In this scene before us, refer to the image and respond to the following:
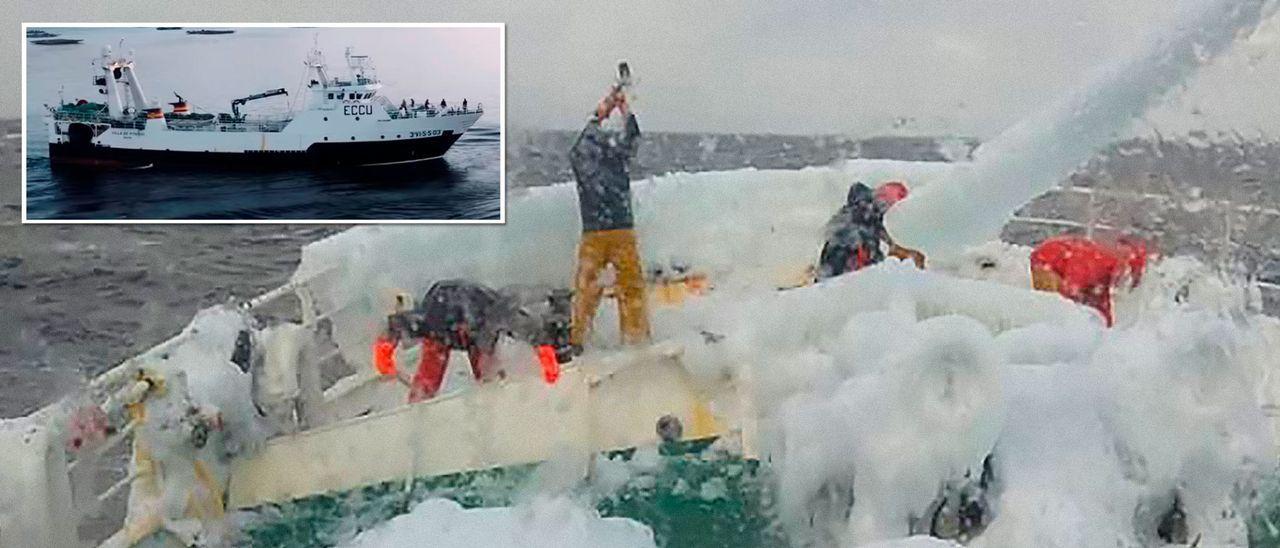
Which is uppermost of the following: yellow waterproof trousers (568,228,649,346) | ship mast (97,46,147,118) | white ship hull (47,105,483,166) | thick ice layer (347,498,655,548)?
ship mast (97,46,147,118)

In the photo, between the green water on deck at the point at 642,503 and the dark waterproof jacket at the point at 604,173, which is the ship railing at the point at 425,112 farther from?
the green water on deck at the point at 642,503

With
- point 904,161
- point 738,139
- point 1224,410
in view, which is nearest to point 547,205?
point 738,139

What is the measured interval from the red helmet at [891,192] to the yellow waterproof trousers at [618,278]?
445mm

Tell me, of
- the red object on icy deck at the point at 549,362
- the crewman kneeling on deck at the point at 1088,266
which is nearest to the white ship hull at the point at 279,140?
the red object on icy deck at the point at 549,362

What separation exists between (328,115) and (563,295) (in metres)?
0.52

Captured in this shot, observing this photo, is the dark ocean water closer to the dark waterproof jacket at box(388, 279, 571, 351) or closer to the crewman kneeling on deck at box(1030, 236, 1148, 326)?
the dark waterproof jacket at box(388, 279, 571, 351)

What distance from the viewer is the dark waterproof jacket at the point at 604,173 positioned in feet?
8.43

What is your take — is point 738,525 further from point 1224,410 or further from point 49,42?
point 49,42

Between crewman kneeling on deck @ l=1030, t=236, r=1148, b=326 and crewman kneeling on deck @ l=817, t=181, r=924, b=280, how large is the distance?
0.75ft

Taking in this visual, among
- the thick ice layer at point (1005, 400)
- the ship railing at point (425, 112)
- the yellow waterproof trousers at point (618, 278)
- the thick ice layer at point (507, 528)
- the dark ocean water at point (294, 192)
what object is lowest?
the thick ice layer at point (507, 528)

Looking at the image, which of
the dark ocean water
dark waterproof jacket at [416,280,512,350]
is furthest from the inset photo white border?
dark waterproof jacket at [416,280,512,350]

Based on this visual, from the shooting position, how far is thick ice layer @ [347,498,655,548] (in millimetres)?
2555

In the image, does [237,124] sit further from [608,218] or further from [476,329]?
[608,218]

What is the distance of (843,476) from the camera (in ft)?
8.29
